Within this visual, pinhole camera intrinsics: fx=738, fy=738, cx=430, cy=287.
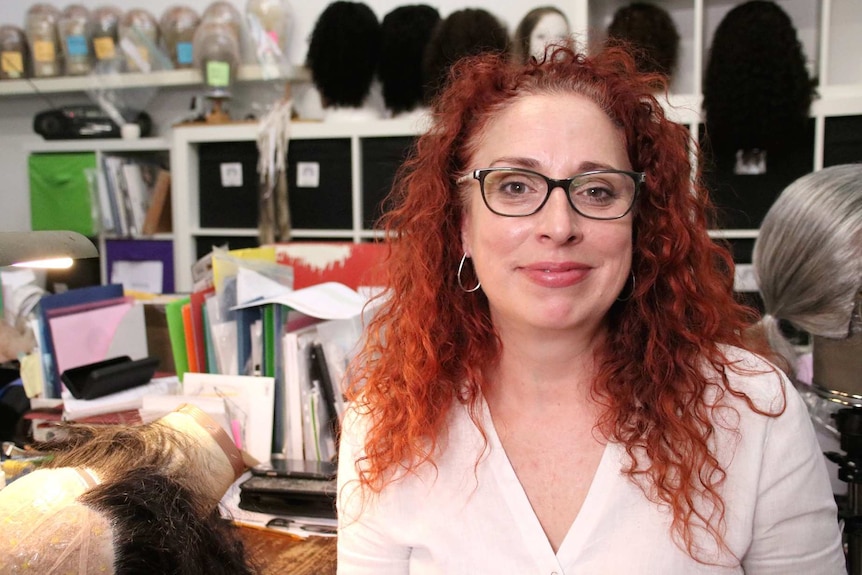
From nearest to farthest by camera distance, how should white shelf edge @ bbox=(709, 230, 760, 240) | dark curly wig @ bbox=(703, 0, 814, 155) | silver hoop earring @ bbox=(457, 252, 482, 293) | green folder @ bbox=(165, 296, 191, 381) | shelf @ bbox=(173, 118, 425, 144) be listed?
silver hoop earring @ bbox=(457, 252, 482, 293)
green folder @ bbox=(165, 296, 191, 381)
dark curly wig @ bbox=(703, 0, 814, 155)
white shelf edge @ bbox=(709, 230, 760, 240)
shelf @ bbox=(173, 118, 425, 144)

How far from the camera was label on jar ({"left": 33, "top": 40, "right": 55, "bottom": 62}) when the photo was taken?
4180mm

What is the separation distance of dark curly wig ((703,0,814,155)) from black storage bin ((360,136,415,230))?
1.32m

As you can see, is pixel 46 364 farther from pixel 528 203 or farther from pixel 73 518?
pixel 528 203

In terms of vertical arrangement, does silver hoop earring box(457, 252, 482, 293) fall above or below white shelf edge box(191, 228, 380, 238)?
above

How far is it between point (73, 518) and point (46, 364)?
1.20 metres

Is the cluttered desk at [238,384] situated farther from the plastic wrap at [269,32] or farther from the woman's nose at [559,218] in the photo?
the plastic wrap at [269,32]

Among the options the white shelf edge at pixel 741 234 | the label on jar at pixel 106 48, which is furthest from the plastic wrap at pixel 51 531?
the label on jar at pixel 106 48

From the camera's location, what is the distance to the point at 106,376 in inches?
63.4

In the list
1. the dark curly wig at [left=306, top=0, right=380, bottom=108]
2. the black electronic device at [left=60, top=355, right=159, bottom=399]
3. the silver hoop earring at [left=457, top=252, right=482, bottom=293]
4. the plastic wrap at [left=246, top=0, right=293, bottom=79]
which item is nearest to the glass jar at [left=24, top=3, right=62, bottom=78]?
the plastic wrap at [left=246, top=0, right=293, bottom=79]

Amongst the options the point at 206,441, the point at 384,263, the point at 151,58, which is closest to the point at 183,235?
the point at 151,58

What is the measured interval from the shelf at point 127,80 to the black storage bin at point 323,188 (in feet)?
2.11

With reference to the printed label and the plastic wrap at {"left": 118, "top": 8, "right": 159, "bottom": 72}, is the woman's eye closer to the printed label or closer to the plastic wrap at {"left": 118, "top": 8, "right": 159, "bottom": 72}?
the printed label

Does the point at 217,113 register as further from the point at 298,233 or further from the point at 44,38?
the point at 44,38

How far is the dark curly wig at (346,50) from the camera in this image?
11.7 ft
